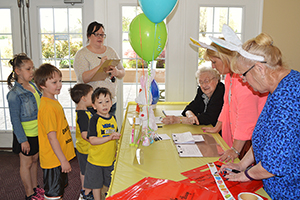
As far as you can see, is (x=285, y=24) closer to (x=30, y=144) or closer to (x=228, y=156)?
(x=228, y=156)

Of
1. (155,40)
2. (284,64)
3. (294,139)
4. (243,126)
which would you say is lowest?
(243,126)

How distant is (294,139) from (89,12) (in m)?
3.14

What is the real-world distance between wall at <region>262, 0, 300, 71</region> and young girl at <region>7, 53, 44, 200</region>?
287cm

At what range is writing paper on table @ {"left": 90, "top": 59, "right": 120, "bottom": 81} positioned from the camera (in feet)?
8.02

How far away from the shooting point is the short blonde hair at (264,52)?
1.07 meters

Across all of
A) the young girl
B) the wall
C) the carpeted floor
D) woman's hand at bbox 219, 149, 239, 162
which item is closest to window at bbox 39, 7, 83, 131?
the carpeted floor

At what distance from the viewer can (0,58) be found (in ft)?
11.8

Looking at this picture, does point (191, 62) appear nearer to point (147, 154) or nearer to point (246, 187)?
point (147, 154)

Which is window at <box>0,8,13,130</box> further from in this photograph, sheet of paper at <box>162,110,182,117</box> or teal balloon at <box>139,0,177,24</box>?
teal balloon at <box>139,0,177,24</box>

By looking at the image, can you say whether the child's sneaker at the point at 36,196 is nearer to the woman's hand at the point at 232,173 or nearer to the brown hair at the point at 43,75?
the brown hair at the point at 43,75

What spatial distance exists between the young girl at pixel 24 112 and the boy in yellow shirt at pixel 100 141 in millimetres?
637

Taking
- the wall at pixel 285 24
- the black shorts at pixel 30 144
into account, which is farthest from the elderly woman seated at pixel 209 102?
the wall at pixel 285 24

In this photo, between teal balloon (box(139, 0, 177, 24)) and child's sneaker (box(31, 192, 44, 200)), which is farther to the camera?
child's sneaker (box(31, 192, 44, 200))

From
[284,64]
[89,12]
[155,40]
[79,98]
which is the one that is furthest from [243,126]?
[89,12]
